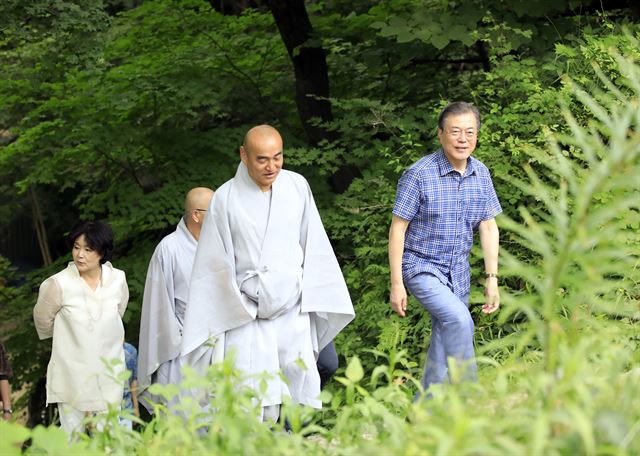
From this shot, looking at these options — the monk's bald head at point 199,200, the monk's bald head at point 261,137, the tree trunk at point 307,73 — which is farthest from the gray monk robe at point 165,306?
the tree trunk at point 307,73

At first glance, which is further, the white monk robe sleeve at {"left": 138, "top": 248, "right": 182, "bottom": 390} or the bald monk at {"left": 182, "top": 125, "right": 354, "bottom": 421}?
the white monk robe sleeve at {"left": 138, "top": 248, "right": 182, "bottom": 390}

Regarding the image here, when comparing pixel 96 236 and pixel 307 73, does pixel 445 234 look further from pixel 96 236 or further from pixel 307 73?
pixel 307 73

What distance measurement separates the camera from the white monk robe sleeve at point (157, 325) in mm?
6336

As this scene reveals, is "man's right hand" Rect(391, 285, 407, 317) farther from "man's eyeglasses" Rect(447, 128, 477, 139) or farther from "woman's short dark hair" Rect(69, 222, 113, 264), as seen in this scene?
"woman's short dark hair" Rect(69, 222, 113, 264)

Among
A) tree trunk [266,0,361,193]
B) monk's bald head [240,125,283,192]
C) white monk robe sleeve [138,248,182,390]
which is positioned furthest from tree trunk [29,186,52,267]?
monk's bald head [240,125,283,192]

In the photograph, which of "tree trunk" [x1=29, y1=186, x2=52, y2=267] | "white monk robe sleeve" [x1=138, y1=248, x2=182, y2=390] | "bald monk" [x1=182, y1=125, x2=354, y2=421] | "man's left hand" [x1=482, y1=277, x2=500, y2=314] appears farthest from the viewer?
"tree trunk" [x1=29, y1=186, x2=52, y2=267]

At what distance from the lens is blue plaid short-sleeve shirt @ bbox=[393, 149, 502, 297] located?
5441mm

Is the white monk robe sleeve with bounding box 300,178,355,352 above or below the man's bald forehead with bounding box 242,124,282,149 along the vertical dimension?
below

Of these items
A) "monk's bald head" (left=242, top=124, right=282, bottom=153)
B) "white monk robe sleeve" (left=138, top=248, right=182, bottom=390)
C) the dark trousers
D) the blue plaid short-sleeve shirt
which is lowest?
the dark trousers

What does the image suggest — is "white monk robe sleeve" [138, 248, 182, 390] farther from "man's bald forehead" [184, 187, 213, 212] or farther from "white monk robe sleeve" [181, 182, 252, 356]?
"white monk robe sleeve" [181, 182, 252, 356]

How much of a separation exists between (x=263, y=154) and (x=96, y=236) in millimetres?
1188

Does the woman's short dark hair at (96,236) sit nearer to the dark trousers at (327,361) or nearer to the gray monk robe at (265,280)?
the gray monk robe at (265,280)

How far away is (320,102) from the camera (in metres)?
10.0

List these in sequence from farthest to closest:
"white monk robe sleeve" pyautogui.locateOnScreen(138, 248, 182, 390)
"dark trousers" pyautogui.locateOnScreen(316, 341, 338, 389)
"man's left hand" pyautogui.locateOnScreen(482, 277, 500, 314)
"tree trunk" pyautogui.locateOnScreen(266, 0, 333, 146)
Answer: "tree trunk" pyautogui.locateOnScreen(266, 0, 333, 146)
"white monk robe sleeve" pyautogui.locateOnScreen(138, 248, 182, 390)
"dark trousers" pyautogui.locateOnScreen(316, 341, 338, 389)
"man's left hand" pyautogui.locateOnScreen(482, 277, 500, 314)
